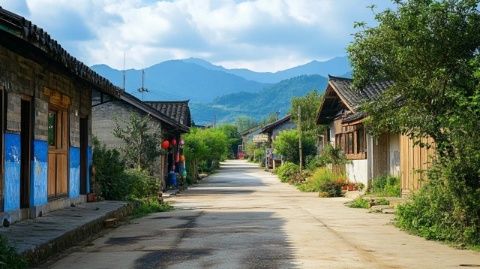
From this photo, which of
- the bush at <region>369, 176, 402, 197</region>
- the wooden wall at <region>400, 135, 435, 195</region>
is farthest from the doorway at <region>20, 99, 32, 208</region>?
the bush at <region>369, 176, 402, 197</region>

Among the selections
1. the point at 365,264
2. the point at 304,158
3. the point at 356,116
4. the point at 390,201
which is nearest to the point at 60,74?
the point at 365,264

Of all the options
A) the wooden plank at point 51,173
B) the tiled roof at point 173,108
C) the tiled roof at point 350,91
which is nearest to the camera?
the wooden plank at point 51,173

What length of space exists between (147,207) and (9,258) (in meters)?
11.4

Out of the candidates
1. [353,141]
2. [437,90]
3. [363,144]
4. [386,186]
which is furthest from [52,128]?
[353,141]

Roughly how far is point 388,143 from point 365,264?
17.4 metres

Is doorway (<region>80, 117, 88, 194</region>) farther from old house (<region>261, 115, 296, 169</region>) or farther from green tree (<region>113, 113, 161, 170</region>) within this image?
old house (<region>261, 115, 296, 169</region>)

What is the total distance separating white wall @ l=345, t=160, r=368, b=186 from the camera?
2665 centimetres

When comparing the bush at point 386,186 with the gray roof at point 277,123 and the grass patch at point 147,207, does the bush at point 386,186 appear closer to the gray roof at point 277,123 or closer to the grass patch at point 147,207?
the grass patch at point 147,207

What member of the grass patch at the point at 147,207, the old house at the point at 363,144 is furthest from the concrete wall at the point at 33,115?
the old house at the point at 363,144

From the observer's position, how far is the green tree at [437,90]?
1051cm

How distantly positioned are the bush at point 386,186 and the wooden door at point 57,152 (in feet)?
36.5

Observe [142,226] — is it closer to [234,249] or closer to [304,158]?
[234,249]

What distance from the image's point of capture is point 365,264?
28.3 feet

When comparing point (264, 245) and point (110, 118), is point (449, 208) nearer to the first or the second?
point (264, 245)
